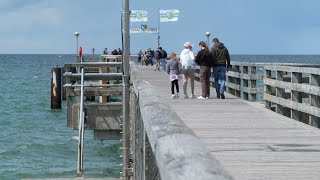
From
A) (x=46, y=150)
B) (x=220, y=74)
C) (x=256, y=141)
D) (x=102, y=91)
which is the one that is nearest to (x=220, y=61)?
(x=220, y=74)

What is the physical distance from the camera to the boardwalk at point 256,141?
7.25 meters

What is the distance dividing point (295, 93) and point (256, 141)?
11.4ft

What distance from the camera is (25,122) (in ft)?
116

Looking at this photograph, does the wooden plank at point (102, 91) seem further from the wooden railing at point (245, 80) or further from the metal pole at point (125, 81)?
the metal pole at point (125, 81)

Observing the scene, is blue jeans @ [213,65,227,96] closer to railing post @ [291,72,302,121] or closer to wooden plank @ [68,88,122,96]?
railing post @ [291,72,302,121]

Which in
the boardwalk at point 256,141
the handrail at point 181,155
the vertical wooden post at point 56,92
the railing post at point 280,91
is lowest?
the vertical wooden post at point 56,92

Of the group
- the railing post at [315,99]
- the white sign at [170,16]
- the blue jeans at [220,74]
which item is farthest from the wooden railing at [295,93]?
the white sign at [170,16]

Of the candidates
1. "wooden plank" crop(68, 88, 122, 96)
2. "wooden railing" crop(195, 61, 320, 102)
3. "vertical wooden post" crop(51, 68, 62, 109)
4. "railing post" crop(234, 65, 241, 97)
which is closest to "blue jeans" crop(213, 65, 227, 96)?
"wooden railing" crop(195, 61, 320, 102)

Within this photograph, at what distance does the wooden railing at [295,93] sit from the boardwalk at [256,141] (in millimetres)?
271

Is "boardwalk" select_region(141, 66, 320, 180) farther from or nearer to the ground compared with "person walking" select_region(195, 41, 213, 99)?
nearer to the ground

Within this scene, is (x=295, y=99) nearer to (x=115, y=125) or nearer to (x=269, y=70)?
(x=269, y=70)

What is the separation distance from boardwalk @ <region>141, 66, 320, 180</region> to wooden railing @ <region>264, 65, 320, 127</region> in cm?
27

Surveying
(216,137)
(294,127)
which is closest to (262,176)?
(216,137)

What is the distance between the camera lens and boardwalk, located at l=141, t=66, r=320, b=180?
7246mm
